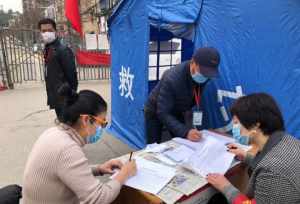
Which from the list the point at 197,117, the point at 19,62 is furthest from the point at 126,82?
the point at 19,62

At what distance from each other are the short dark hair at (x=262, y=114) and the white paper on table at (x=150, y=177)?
1.77 ft

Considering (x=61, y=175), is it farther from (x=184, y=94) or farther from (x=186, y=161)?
(x=184, y=94)

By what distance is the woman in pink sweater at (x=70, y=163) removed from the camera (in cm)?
160

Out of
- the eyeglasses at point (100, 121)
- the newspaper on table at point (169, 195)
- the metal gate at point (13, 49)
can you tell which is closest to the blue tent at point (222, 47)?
the newspaper on table at point (169, 195)

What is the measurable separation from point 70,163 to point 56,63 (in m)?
2.47

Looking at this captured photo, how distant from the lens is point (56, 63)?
385 centimetres

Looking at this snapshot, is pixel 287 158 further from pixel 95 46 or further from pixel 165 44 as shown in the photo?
pixel 95 46

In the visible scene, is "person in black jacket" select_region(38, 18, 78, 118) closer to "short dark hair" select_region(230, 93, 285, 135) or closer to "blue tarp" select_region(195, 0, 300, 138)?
"blue tarp" select_region(195, 0, 300, 138)

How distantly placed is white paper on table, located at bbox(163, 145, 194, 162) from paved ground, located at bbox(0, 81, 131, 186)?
2044mm

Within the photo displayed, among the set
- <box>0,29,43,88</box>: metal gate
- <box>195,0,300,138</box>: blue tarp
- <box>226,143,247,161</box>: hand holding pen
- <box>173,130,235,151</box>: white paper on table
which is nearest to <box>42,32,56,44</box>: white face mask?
<box>195,0,300,138</box>: blue tarp

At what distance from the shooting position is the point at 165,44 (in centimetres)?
450

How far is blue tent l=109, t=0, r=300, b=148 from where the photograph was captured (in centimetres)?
242

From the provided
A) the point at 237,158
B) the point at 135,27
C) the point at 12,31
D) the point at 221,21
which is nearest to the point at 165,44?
the point at 135,27

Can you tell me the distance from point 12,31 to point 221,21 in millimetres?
7296
